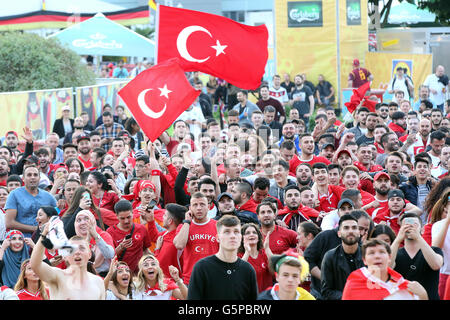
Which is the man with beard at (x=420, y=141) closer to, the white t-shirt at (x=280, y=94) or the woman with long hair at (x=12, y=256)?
the woman with long hair at (x=12, y=256)

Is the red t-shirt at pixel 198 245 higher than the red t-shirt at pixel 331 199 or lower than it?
lower

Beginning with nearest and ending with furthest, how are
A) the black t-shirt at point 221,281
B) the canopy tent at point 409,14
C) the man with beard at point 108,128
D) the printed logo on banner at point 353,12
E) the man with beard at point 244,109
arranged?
the black t-shirt at point 221,281 < the man with beard at point 108,128 < the man with beard at point 244,109 < the printed logo on banner at point 353,12 < the canopy tent at point 409,14

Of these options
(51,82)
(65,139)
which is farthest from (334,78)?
(65,139)

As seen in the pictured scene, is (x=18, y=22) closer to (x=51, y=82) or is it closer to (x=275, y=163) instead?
(x=51, y=82)

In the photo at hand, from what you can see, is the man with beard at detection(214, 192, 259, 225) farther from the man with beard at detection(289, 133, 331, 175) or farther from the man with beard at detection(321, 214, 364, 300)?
the man with beard at detection(289, 133, 331, 175)

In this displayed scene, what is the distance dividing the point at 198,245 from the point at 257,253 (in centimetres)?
75

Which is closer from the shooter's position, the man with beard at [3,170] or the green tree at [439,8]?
the man with beard at [3,170]

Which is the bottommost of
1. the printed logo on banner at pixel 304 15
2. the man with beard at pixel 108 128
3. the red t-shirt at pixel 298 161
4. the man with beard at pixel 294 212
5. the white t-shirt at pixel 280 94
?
the man with beard at pixel 294 212

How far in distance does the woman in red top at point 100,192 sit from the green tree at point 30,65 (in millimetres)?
10921

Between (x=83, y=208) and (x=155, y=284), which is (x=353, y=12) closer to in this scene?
(x=83, y=208)

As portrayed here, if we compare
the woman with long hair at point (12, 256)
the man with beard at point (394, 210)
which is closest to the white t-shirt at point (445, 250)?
the man with beard at point (394, 210)

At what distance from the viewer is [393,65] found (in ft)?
86.7

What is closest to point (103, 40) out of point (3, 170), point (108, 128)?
point (108, 128)

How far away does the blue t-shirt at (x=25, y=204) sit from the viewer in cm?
1102
